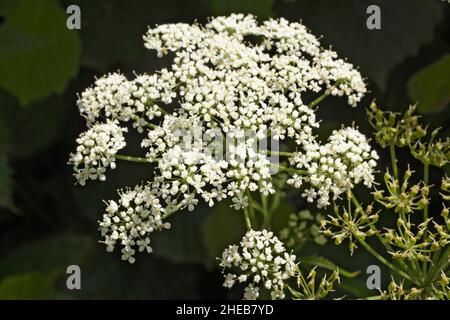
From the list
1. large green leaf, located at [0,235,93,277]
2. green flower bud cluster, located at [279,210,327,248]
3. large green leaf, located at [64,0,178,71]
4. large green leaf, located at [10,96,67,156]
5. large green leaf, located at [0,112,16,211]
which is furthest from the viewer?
large green leaf, located at [10,96,67,156]

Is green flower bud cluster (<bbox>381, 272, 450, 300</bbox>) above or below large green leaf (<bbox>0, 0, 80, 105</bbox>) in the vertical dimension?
below

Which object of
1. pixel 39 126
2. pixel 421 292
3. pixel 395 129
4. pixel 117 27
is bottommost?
pixel 421 292

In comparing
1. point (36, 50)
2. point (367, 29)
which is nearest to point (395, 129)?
point (367, 29)

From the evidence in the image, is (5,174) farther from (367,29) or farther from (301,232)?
(367,29)

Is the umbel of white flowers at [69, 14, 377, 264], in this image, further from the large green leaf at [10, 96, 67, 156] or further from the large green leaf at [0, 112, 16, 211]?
the large green leaf at [10, 96, 67, 156]

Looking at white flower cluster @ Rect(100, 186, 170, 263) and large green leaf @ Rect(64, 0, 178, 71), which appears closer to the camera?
white flower cluster @ Rect(100, 186, 170, 263)

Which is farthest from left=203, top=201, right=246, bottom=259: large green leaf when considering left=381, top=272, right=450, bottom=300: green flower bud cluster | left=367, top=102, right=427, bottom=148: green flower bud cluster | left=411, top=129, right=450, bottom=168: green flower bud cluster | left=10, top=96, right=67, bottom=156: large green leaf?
left=10, top=96, right=67, bottom=156: large green leaf

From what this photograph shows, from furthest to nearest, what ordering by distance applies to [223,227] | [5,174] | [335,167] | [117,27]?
[117,27] → [5,174] → [223,227] → [335,167]
